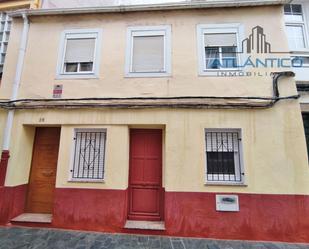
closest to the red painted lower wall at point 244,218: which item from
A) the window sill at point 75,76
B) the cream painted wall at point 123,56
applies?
the cream painted wall at point 123,56

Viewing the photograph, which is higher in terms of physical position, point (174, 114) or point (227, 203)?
point (174, 114)

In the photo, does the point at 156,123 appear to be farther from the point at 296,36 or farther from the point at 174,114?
the point at 296,36

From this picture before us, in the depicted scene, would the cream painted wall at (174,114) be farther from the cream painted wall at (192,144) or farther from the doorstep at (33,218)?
the doorstep at (33,218)

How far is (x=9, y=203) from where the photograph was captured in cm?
499

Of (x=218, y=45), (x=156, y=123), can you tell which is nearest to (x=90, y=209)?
(x=156, y=123)

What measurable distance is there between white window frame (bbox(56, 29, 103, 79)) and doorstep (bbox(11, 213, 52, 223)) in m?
4.07

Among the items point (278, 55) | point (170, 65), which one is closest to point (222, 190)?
point (170, 65)

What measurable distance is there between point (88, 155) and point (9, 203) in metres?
2.44

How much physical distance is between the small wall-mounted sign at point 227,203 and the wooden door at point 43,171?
4762mm

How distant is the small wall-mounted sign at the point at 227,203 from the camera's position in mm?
4566

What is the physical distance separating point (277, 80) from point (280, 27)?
65.4 inches

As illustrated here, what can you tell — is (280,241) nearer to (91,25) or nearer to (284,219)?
(284,219)

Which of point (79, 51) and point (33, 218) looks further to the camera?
point (79, 51)

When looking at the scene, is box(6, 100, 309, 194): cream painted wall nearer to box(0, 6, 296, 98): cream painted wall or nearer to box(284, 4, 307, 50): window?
box(0, 6, 296, 98): cream painted wall
